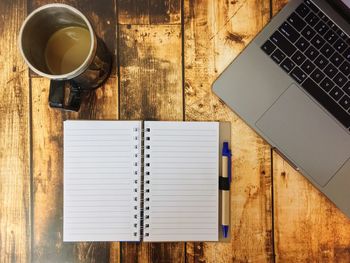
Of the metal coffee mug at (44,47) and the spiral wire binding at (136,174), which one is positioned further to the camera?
the spiral wire binding at (136,174)

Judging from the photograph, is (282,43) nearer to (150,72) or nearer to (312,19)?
(312,19)

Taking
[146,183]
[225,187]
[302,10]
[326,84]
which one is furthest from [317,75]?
[146,183]

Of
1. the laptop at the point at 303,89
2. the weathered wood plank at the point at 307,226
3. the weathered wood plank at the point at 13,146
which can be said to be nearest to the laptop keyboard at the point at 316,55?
the laptop at the point at 303,89

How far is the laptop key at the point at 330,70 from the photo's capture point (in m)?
0.73

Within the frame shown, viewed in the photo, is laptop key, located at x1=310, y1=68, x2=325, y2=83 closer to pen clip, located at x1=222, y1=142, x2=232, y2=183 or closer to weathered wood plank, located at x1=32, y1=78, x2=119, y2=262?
pen clip, located at x1=222, y1=142, x2=232, y2=183

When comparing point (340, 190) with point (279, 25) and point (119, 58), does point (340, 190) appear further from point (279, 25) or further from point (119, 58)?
point (119, 58)

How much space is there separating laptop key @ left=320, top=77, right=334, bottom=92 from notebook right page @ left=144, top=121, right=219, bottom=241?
0.21 metres

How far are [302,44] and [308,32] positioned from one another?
0.03 m

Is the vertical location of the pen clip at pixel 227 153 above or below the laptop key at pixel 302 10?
below

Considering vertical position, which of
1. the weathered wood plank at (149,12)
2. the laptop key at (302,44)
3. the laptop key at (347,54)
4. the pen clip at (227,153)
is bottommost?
the pen clip at (227,153)

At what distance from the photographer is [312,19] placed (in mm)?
737

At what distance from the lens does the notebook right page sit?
766mm

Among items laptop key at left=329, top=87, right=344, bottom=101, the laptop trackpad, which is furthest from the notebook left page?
laptop key at left=329, top=87, right=344, bottom=101

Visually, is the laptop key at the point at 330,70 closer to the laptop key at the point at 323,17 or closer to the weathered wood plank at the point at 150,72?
the laptop key at the point at 323,17
